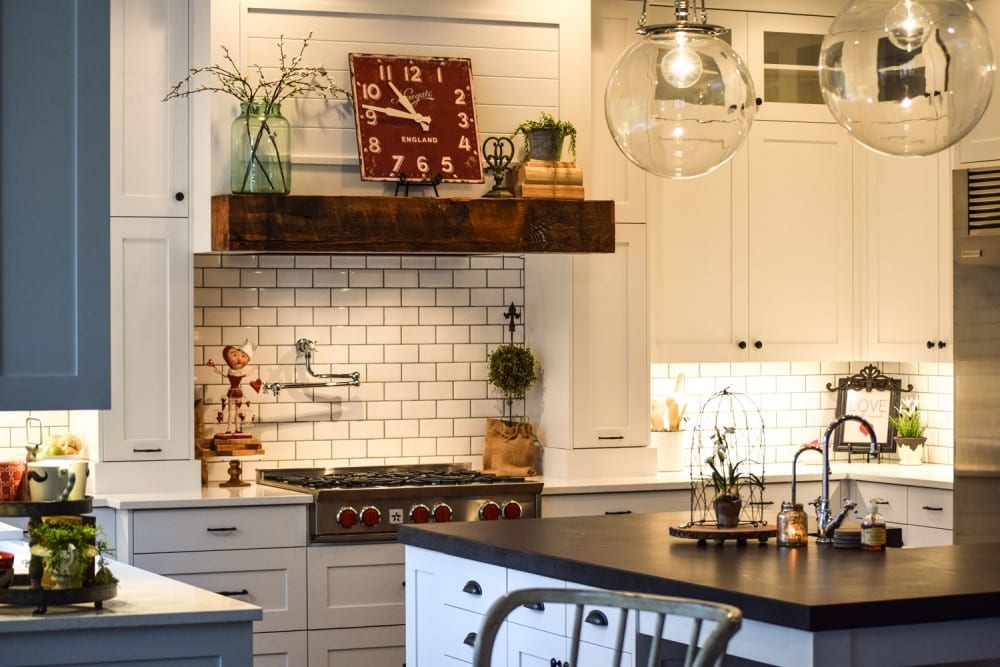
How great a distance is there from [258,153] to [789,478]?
2492mm

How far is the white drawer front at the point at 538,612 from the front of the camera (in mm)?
3883

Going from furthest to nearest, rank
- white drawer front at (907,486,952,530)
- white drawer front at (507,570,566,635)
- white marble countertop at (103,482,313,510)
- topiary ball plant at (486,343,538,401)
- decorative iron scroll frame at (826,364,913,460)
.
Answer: decorative iron scroll frame at (826,364,913,460) → topiary ball plant at (486,343,538,401) → white drawer front at (907,486,952,530) → white marble countertop at (103,482,313,510) → white drawer front at (507,570,566,635)

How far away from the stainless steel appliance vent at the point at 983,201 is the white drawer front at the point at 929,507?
1.05 m

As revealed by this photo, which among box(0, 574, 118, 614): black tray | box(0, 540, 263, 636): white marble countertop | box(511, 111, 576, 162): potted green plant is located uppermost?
box(511, 111, 576, 162): potted green plant

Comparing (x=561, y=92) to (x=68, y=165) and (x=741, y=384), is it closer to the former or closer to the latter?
(x=741, y=384)

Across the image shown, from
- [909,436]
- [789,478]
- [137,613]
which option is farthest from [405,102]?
[137,613]

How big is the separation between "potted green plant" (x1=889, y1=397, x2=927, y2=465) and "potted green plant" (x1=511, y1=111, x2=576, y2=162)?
2104 millimetres

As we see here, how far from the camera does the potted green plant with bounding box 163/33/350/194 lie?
5.43m

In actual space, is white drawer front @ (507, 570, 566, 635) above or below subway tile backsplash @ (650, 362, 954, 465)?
below

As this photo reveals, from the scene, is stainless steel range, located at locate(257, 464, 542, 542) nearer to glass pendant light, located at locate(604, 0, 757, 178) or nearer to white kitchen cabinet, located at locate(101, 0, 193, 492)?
white kitchen cabinet, located at locate(101, 0, 193, 492)

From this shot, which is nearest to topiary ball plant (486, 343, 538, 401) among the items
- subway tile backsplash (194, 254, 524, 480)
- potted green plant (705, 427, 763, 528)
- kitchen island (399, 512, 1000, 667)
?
subway tile backsplash (194, 254, 524, 480)

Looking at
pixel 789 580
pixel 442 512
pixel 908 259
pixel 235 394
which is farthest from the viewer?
pixel 908 259

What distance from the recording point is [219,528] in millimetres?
5336

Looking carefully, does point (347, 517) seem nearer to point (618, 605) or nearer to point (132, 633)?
point (132, 633)
